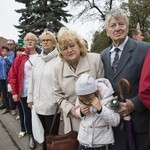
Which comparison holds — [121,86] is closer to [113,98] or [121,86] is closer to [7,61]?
[113,98]

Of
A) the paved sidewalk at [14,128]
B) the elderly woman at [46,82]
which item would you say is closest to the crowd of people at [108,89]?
the elderly woman at [46,82]

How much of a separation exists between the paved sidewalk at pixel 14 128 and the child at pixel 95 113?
2853 mm

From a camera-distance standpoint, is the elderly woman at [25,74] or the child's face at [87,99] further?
the elderly woman at [25,74]

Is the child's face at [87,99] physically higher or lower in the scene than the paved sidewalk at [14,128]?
higher

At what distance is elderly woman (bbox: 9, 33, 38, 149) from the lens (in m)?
6.26

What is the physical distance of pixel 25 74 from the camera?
252 inches

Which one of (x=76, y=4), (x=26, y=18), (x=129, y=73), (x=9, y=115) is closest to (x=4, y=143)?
(x=9, y=115)

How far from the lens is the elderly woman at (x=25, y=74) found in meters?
6.26

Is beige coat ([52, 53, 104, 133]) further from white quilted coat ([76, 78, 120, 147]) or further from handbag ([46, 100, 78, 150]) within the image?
white quilted coat ([76, 78, 120, 147])

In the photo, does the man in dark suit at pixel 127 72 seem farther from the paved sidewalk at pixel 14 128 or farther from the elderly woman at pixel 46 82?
the paved sidewalk at pixel 14 128

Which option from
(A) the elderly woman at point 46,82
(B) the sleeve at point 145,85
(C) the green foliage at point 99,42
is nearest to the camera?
(B) the sleeve at point 145,85

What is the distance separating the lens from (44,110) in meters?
5.24

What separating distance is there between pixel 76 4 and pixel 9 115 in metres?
28.6

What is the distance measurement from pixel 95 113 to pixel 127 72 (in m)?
0.49
